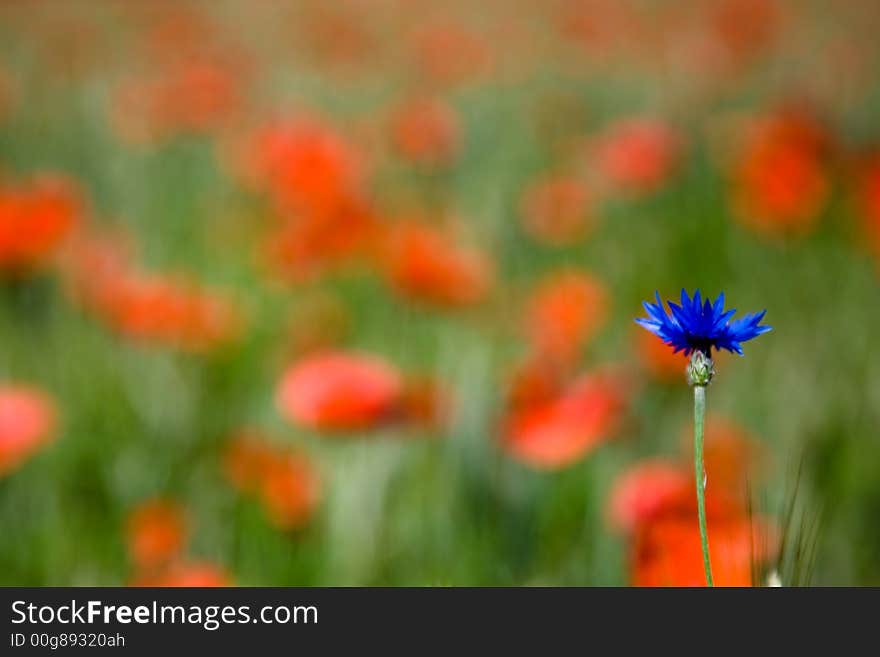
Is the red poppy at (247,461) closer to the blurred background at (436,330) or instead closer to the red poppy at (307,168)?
the blurred background at (436,330)

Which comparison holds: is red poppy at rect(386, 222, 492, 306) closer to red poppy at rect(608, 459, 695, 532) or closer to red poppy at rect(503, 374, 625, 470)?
red poppy at rect(503, 374, 625, 470)

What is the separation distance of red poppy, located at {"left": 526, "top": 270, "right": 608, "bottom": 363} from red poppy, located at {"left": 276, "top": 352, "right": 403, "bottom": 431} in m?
0.17

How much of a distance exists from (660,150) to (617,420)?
1.65 ft

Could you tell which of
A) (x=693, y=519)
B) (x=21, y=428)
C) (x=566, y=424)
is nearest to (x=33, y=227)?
(x=21, y=428)

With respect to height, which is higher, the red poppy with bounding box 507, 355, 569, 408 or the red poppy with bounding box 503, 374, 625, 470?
the red poppy with bounding box 507, 355, 569, 408

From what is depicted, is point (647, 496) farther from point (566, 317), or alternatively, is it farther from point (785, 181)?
point (785, 181)

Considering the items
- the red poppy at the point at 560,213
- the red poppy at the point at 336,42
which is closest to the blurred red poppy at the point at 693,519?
the red poppy at the point at 560,213

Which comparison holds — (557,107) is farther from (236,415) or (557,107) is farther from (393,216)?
(236,415)

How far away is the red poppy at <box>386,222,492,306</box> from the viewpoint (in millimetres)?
841

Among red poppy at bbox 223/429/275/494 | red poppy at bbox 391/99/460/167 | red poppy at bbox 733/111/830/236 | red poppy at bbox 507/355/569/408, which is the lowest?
red poppy at bbox 223/429/275/494

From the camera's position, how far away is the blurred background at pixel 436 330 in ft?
2.06

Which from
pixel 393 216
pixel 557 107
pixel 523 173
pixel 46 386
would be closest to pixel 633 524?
pixel 46 386

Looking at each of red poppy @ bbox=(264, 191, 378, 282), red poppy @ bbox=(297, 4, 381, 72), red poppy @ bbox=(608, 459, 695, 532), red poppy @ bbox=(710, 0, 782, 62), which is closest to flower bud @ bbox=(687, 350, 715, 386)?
red poppy @ bbox=(608, 459, 695, 532)

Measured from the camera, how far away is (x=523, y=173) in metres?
1.36
